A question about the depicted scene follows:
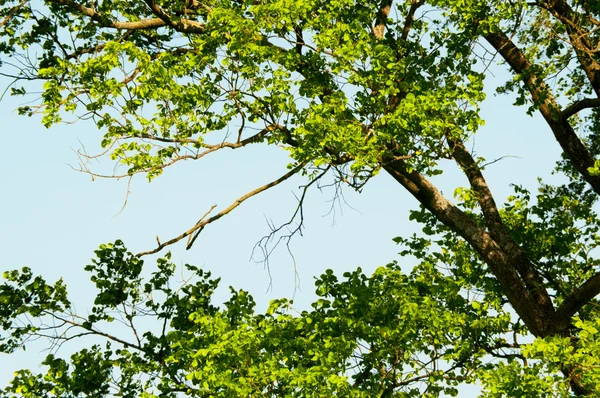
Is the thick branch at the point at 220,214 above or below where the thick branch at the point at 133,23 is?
below

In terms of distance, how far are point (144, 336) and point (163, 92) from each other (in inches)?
180

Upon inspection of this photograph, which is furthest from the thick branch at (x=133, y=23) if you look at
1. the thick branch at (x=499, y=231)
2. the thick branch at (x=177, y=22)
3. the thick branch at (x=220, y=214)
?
the thick branch at (x=499, y=231)

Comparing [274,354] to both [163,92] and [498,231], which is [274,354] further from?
[498,231]

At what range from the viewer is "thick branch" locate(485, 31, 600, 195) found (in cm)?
1641

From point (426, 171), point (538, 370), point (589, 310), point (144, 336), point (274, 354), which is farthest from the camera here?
point (589, 310)

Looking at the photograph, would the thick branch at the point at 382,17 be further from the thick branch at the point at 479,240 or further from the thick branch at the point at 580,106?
the thick branch at the point at 580,106

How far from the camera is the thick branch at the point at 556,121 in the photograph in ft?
53.8

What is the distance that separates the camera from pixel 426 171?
1440 cm

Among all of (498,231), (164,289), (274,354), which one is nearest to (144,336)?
(164,289)

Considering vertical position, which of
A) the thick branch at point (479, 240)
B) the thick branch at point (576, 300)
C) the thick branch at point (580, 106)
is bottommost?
the thick branch at point (576, 300)

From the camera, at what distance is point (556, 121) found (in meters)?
16.6

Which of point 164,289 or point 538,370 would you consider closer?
point 538,370

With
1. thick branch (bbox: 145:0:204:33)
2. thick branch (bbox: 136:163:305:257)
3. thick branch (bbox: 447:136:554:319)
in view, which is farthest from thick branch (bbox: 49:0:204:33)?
thick branch (bbox: 447:136:554:319)

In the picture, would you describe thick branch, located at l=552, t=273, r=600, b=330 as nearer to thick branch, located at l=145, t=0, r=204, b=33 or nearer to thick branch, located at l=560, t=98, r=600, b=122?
thick branch, located at l=560, t=98, r=600, b=122
